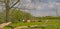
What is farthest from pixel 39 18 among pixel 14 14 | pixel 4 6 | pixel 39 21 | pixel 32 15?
pixel 4 6

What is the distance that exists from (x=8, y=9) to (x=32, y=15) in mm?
1247

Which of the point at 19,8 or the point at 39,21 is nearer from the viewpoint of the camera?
the point at 39,21

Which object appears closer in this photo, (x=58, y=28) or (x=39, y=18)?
(x=58, y=28)

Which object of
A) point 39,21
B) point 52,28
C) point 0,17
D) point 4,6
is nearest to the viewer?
point 52,28

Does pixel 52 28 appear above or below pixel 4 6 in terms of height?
below

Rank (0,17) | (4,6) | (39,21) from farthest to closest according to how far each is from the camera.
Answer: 1. (4,6)
2. (0,17)
3. (39,21)

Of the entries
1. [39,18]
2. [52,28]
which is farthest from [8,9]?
[52,28]

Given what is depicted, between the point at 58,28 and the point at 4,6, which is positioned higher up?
the point at 4,6

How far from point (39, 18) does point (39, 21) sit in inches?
5.7

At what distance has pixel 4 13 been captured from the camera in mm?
7977

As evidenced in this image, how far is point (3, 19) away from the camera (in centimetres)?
740

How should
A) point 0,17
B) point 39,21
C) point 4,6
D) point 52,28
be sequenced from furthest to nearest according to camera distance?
point 4,6, point 0,17, point 39,21, point 52,28

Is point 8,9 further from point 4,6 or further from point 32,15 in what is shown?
point 32,15

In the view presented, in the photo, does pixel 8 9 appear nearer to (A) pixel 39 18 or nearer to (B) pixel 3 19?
(B) pixel 3 19
